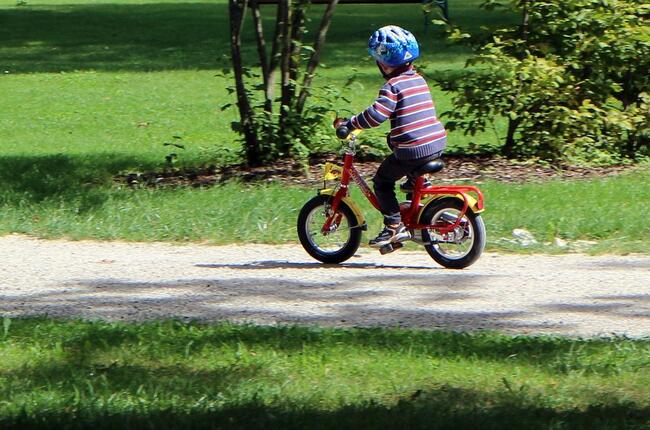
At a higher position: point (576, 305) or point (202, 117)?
point (576, 305)

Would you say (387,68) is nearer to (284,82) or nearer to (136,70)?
(284,82)

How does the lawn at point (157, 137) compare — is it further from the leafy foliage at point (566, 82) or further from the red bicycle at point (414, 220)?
the leafy foliage at point (566, 82)

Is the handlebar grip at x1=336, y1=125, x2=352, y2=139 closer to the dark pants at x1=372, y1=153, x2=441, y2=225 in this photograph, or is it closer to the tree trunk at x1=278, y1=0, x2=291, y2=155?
the dark pants at x1=372, y1=153, x2=441, y2=225

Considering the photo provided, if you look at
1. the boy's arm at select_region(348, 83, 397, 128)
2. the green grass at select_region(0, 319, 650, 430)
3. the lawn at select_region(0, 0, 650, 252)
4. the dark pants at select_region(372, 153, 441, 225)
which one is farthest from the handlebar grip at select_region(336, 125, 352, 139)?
the green grass at select_region(0, 319, 650, 430)

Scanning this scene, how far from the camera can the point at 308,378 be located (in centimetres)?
562

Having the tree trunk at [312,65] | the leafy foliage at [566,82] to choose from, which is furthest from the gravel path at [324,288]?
the leafy foliage at [566,82]

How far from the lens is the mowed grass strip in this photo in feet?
30.8

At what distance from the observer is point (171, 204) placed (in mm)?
10328

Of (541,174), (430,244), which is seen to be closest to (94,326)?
(430,244)

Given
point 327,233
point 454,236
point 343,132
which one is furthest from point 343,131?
point 454,236

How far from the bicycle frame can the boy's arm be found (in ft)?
0.91

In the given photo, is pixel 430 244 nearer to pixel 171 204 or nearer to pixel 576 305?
pixel 576 305

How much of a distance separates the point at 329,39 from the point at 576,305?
68.8 ft

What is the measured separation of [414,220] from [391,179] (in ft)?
1.11
